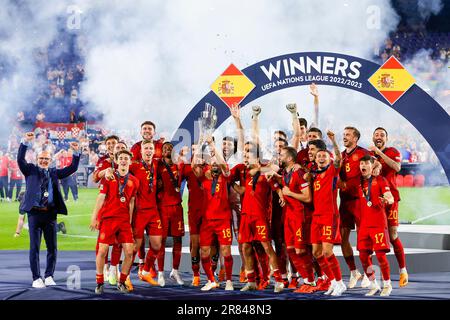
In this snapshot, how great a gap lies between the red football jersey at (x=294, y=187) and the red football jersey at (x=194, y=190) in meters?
0.85

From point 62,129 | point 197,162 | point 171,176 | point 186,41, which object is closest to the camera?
point 197,162

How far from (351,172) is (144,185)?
1884mm

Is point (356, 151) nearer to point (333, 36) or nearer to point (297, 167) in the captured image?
point (297, 167)

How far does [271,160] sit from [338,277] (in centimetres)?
123

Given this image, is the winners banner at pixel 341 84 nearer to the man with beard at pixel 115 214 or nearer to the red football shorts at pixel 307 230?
the man with beard at pixel 115 214

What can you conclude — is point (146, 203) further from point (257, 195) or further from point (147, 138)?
point (257, 195)

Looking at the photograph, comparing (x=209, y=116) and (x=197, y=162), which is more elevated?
(x=209, y=116)

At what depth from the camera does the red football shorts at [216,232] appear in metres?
7.25

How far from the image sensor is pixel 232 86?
1002 centimetres

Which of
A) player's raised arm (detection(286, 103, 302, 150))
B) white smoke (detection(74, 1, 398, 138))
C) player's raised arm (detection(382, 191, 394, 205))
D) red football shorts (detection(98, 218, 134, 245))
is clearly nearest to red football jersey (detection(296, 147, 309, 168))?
player's raised arm (detection(286, 103, 302, 150))

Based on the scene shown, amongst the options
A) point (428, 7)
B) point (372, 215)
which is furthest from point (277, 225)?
point (428, 7)

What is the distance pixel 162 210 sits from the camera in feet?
25.2

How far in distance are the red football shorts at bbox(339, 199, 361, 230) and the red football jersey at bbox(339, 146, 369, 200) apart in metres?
0.06

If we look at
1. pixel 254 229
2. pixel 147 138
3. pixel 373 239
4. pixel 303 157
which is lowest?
pixel 373 239
